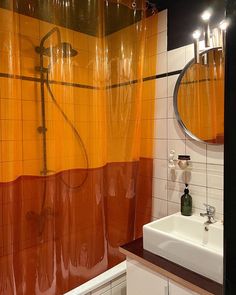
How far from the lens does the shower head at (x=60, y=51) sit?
1.35 metres

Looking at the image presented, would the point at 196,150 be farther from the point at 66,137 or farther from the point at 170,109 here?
the point at 66,137

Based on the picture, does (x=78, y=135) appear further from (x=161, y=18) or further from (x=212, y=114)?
(x=161, y=18)

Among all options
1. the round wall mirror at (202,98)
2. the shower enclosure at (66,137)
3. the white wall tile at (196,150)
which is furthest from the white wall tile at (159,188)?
the round wall mirror at (202,98)

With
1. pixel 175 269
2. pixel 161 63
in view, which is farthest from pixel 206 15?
pixel 175 269

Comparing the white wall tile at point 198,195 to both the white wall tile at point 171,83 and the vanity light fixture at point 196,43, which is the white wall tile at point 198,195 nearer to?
the white wall tile at point 171,83

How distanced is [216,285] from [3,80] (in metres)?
1.40

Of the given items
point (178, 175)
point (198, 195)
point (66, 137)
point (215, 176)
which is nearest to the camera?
point (66, 137)

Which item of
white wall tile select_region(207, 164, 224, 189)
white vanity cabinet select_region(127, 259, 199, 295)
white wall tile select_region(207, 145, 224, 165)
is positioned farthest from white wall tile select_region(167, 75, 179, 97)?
white vanity cabinet select_region(127, 259, 199, 295)

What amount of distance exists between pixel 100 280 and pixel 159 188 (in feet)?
2.54

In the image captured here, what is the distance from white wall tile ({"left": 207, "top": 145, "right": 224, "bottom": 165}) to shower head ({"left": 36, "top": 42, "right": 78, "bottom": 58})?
105 cm

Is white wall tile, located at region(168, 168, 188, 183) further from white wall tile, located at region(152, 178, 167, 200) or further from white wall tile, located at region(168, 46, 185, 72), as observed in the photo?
white wall tile, located at region(168, 46, 185, 72)

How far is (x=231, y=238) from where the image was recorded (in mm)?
350

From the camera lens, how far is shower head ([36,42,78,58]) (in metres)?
1.35

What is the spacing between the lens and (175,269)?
1202 millimetres
